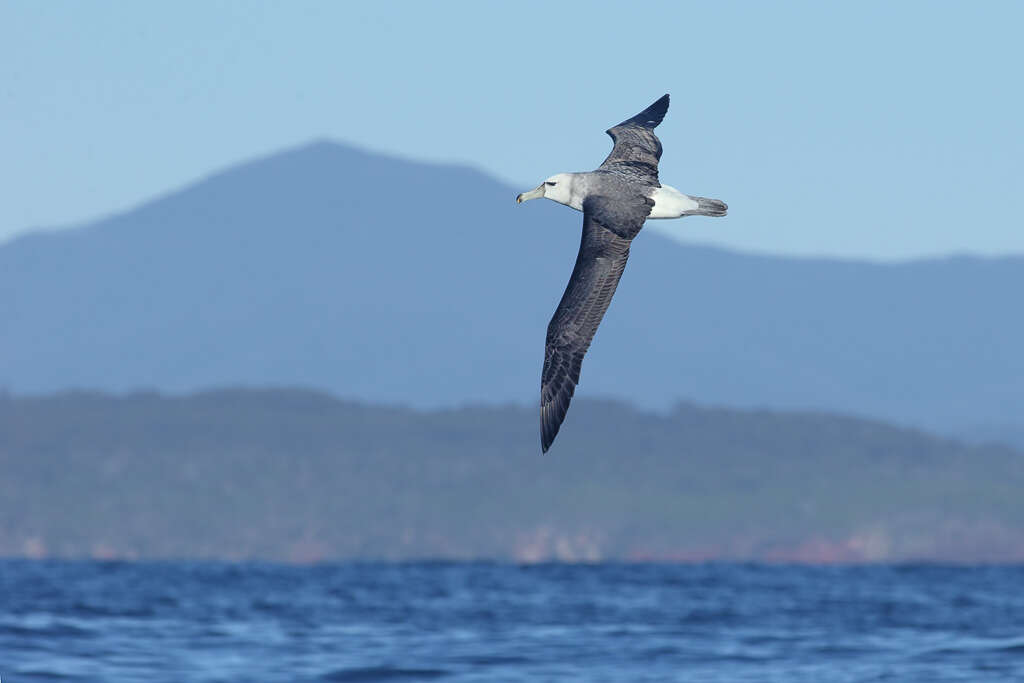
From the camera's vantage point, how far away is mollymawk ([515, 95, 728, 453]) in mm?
23047

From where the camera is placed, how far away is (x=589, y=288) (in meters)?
23.3

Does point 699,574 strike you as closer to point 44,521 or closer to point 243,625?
point 243,625

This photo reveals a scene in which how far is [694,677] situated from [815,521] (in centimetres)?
15311

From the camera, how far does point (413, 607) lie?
213ft

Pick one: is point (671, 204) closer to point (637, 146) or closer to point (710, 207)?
point (710, 207)

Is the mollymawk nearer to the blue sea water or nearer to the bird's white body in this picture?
the bird's white body

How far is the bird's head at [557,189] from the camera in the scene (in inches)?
930

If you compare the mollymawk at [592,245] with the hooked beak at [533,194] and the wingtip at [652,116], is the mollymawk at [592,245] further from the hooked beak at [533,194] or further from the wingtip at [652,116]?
the wingtip at [652,116]

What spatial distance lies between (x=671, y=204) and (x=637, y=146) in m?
2.76

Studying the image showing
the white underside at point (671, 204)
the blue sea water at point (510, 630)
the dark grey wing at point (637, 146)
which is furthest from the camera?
the blue sea water at point (510, 630)

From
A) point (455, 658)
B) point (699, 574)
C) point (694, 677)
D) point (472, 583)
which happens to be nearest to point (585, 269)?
point (694, 677)

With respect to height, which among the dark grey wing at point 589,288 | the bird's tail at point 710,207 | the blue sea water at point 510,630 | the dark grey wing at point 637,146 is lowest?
the blue sea water at point 510,630

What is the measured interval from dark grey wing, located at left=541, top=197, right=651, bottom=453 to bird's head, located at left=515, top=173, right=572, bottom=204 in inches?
14.7

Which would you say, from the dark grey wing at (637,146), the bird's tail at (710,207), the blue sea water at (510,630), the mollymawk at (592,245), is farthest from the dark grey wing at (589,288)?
the blue sea water at (510,630)
